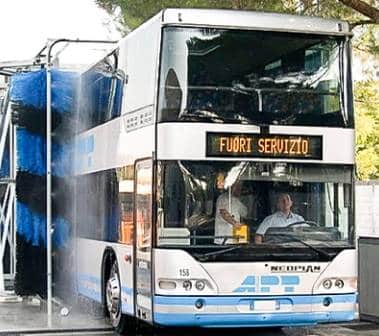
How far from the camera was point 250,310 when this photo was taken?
36.0ft

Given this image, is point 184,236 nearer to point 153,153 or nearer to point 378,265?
point 153,153

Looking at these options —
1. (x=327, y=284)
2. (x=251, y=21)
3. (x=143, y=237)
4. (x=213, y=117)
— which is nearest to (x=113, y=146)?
(x=143, y=237)

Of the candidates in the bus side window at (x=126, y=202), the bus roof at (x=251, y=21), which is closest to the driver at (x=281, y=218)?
the bus side window at (x=126, y=202)

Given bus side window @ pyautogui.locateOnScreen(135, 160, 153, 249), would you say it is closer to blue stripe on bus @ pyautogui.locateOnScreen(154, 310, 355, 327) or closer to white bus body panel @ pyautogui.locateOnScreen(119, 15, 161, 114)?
white bus body panel @ pyautogui.locateOnScreen(119, 15, 161, 114)

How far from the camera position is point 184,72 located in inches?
428

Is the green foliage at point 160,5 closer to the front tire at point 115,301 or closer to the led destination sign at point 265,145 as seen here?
the led destination sign at point 265,145

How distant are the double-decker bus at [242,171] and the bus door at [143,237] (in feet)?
0.08

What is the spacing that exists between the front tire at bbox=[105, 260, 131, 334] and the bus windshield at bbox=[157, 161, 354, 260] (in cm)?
213

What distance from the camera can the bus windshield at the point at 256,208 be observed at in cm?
1082

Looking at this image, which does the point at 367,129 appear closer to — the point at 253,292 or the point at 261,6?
the point at 261,6

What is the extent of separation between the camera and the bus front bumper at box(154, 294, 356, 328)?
35.3 ft

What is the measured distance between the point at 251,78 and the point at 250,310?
2.78m

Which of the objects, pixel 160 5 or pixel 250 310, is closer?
pixel 250 310

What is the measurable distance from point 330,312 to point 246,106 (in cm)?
270
